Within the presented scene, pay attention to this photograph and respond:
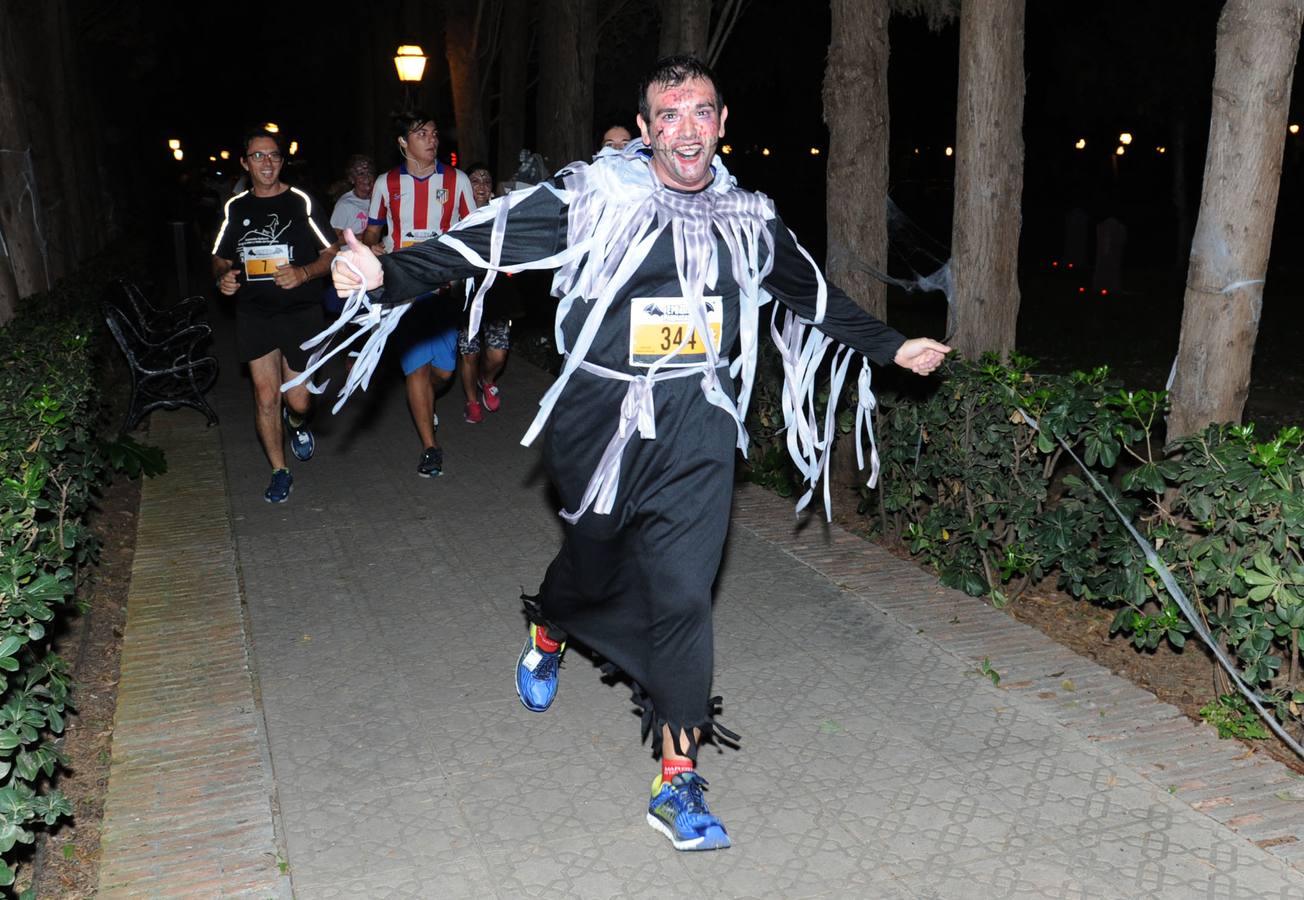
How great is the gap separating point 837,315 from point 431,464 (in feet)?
15.2

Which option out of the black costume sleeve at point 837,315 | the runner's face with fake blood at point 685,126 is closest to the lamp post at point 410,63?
the black costume sleeve at point 837,315

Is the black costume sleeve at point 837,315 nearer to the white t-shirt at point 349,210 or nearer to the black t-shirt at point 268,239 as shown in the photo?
the black t-shirt at point 268,239

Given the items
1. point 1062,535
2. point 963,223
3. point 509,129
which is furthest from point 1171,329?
point 1062,535

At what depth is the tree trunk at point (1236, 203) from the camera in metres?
5.23

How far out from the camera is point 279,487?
8.20 m

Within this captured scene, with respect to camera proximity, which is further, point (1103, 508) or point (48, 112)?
point (48, 112)

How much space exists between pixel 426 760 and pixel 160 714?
113 cm

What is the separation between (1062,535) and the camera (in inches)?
222

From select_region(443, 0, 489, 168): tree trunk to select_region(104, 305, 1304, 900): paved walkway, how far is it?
15.0 m

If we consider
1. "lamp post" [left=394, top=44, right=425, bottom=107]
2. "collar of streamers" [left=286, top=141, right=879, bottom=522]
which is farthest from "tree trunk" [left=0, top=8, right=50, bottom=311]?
"lamp post" [left=394, top=44, right=425, bottom=107]

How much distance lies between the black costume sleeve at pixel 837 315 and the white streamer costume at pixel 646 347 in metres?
0.16

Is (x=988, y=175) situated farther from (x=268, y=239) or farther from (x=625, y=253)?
(x=268, y=239)

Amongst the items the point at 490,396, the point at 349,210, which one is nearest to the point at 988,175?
the point at 490,396

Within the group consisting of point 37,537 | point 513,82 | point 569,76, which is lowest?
point 37,537
